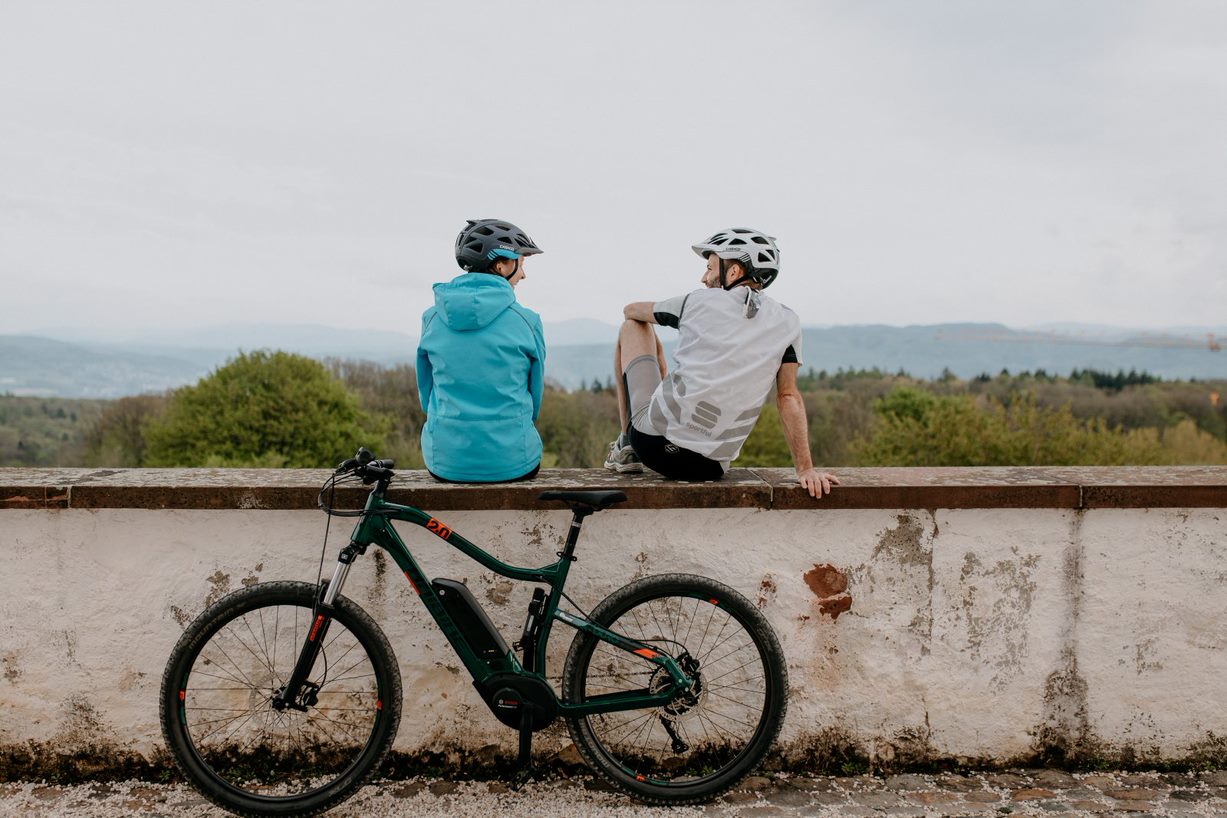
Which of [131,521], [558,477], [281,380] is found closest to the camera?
[131,521]

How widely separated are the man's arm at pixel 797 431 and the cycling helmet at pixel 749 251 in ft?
1.25

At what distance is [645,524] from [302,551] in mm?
1250

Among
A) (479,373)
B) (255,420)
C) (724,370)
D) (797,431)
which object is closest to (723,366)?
(724,370)

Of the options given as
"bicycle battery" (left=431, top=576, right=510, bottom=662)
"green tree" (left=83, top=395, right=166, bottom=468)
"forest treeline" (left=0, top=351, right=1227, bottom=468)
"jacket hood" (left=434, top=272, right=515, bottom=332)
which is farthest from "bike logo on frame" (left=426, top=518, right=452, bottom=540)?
"green tree" (left=83, top=395, right=166, bottom=468)

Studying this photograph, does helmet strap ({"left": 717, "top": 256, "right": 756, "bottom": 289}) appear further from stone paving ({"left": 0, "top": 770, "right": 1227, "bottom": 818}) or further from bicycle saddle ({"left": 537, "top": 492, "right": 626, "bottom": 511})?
stone paving ({"left": 0, "top": 770, "right": 1227, "bottom": 818})

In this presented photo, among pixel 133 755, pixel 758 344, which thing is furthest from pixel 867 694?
pixel 133 755

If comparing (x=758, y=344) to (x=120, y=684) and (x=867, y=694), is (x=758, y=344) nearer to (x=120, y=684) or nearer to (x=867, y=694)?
(x=867, y=694)

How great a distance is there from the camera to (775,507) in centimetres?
328

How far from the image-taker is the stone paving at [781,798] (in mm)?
3082

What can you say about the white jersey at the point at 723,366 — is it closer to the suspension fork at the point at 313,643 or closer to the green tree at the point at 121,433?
the suspension fork at the point at 313,643

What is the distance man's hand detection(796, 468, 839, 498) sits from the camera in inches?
126

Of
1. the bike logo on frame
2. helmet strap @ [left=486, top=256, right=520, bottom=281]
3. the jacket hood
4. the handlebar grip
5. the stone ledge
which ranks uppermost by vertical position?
helmet strap @ [left=486, top=256, right=520, bottom=281]

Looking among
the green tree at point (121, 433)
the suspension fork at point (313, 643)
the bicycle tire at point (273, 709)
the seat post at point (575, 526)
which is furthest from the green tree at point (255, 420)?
the seat post at point (575, 526)

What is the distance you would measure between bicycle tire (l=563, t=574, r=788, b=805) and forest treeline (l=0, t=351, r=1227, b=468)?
80.3ft
